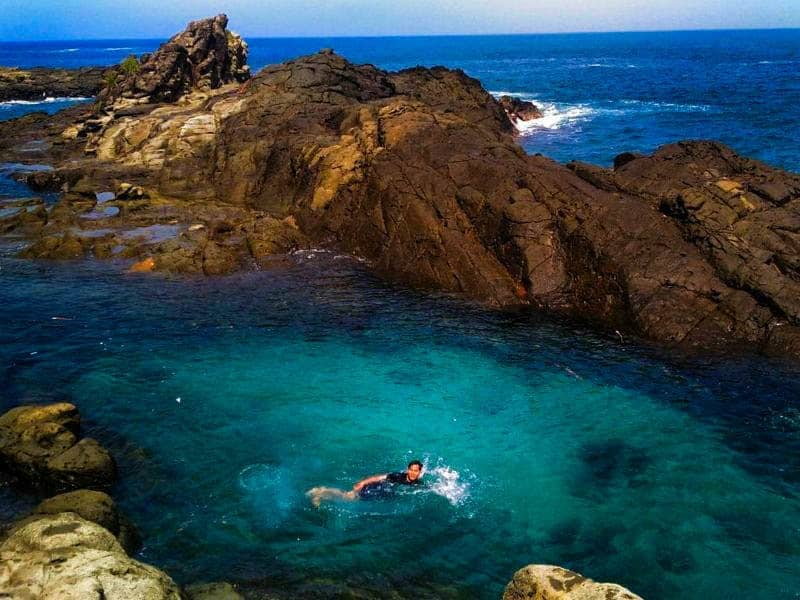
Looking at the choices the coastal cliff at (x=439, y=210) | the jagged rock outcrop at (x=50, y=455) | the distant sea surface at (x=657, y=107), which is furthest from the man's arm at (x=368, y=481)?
the distant sea surface at (x=657, y=107)

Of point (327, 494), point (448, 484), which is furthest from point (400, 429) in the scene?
point (327, 494)

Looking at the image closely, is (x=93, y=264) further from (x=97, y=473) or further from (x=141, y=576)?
(x=141, y=576)

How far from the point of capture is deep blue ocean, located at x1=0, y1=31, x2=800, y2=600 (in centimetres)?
1786

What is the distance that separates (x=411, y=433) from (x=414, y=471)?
13.3 ft

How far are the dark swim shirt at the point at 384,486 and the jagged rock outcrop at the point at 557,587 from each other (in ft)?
22.9

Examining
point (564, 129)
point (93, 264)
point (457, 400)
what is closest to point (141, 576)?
point (457, 400)

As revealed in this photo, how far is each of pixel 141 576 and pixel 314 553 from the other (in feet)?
18.9

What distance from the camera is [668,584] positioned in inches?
664

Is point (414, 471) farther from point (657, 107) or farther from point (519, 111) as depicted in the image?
point (657, 107)

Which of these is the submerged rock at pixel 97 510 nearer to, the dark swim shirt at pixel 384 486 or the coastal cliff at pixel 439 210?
the dark swim shirt at pixel 384 486

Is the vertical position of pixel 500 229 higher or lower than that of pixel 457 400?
higher

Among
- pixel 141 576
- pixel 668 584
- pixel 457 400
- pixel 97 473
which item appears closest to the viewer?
pixel 141 576

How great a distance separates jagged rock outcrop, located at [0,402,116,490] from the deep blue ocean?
2.73 feet

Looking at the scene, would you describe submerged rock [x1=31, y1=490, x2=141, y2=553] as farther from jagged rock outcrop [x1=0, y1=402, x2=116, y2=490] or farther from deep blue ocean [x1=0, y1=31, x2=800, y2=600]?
jagged rock outcrop [x1=0, y1=402, x2=116, y2=490]
